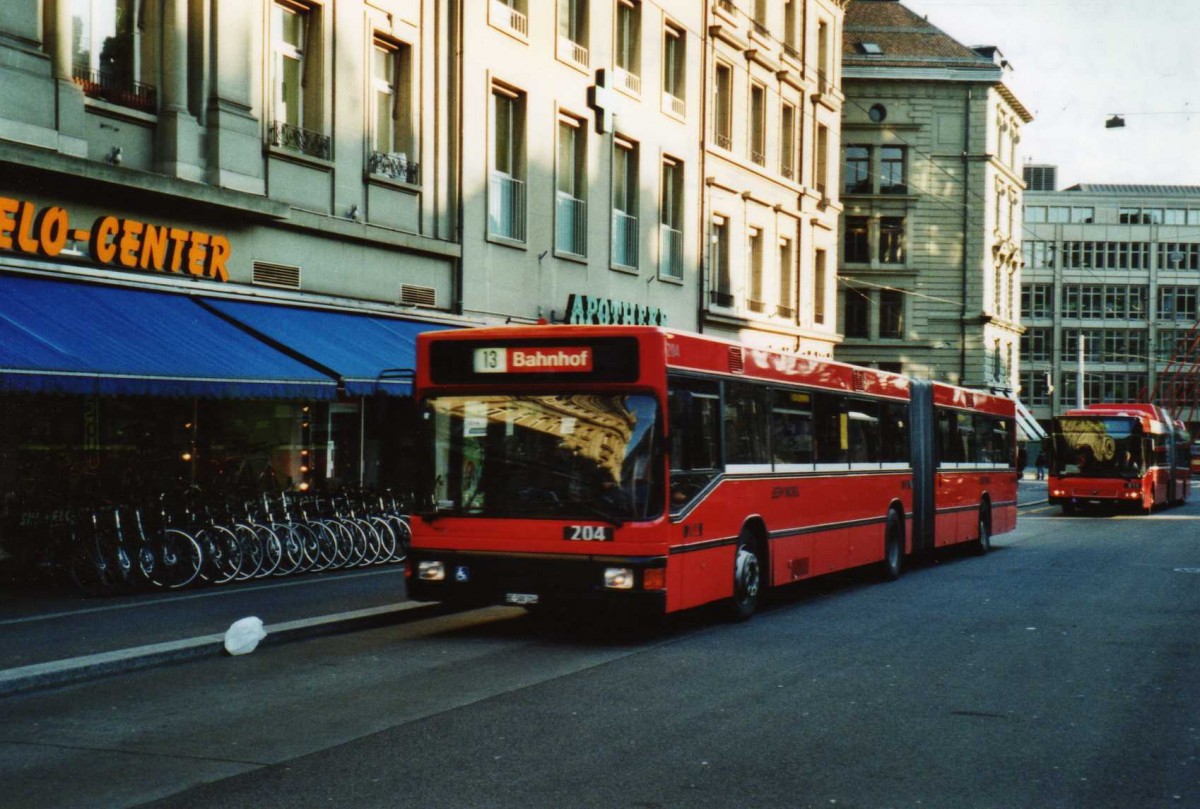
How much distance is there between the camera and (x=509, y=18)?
83.7 ft

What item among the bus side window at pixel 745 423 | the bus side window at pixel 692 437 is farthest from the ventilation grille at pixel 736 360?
the bus side window at pixel 692 437

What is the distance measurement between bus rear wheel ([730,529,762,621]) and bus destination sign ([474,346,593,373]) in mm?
2719

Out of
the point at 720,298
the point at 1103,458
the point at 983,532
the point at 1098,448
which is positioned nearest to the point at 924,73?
the point at 1098,448

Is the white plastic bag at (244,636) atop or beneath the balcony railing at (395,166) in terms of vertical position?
beneath

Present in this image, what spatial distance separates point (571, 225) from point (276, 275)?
30.7ft

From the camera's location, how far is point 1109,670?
35.3ft

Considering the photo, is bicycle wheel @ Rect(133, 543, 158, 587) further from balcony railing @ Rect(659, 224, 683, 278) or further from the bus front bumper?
balcony railing @ Rect(659, 224, 683, 278)

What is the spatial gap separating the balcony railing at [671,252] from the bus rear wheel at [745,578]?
18198 millimetres

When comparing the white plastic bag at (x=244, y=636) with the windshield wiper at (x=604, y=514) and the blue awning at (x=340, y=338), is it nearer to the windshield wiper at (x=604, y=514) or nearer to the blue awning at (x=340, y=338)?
the windshield wiper at (x=604, y=514)

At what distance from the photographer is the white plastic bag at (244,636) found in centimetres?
1116

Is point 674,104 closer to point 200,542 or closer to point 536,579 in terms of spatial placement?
point 200,542

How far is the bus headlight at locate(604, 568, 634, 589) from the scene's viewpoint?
452 inches

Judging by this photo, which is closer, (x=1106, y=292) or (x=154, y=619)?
(x=154, y=619)

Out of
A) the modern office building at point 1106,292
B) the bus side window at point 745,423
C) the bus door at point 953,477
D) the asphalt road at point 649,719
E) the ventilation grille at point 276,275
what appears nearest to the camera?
the asphalt road at point 649,719
